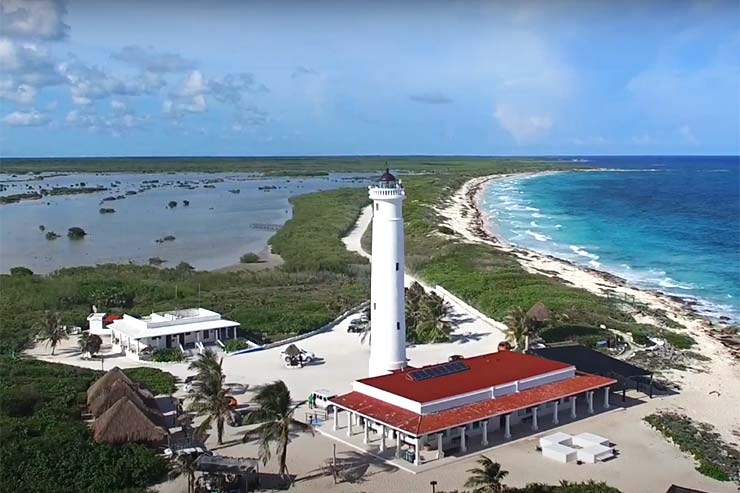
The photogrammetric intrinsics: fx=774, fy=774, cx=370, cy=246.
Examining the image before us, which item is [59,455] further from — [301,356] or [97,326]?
[97,326]

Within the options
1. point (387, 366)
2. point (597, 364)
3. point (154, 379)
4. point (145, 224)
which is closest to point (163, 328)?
point (154, 379)


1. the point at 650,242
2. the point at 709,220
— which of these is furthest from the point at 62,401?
the point at 709,220

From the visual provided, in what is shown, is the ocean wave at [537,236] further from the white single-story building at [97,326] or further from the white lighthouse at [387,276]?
the white lighthouse at [387,276]

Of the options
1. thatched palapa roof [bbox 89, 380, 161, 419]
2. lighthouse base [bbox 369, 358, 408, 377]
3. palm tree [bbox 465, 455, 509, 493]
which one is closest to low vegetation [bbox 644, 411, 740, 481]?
palm tree [bbox 465, 455, 509, 493]

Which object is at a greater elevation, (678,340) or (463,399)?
(463,399)

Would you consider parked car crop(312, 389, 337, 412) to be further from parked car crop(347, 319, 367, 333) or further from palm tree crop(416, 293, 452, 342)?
parked car crop(347, 319, 367, 333)

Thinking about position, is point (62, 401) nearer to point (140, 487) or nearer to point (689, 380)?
point (140, 487)
